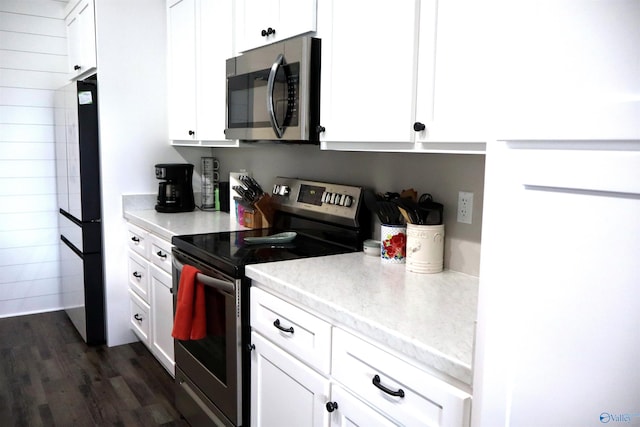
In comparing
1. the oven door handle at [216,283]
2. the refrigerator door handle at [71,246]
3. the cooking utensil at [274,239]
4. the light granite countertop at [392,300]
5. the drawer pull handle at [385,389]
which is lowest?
the refrigerator door handle at [71,246]

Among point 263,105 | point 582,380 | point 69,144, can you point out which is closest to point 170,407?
point 263,105

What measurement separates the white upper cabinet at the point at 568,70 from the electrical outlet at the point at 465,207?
1.03m

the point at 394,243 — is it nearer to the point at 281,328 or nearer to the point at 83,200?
the point at 281,328

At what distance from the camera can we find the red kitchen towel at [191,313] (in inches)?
83.7

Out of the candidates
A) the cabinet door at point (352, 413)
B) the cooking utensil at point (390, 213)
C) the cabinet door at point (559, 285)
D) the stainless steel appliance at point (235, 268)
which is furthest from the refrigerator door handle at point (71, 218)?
the cabinet door at point (559, 285)

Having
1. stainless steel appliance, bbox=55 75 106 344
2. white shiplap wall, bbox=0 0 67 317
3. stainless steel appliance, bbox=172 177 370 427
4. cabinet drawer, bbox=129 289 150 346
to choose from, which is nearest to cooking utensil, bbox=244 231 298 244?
stainless steel appliance, bbox=172 177 370 427

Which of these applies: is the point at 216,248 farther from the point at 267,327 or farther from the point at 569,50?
the point at 569,50

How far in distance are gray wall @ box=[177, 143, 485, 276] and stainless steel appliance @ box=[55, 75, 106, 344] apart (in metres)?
1.11

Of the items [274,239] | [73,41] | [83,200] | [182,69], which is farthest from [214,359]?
[73,41]

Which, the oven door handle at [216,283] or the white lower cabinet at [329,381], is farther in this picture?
the oven door handle at [216,283]

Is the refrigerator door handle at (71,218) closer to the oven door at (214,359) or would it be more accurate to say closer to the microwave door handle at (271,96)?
the oven door at (214,359)

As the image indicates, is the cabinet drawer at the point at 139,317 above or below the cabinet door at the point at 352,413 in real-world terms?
below

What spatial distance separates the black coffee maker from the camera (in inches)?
134

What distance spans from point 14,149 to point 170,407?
2.55 metres
